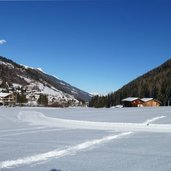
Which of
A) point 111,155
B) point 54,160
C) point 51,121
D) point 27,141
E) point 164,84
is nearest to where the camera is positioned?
point 54,160

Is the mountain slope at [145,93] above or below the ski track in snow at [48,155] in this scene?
above

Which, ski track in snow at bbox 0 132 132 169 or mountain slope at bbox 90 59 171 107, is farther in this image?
mountain slope at bbox 90 59 171 107

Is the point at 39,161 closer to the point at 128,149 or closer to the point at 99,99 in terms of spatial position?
the point at 128,149

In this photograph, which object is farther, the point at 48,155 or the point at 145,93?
the point at 145,93

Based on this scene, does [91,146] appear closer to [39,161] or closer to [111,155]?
[111,155]

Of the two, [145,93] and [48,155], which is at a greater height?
[145,93]

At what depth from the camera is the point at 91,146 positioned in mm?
11719

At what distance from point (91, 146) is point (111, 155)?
1.75 metres

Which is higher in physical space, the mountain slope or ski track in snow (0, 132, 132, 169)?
the mountain slope

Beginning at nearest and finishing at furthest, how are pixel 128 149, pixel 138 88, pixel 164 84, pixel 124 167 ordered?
1. pixel 124 167
2. pixel 128 149
3. pixel 164 84
4. pixel 138 88

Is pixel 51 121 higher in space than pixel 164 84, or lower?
lower

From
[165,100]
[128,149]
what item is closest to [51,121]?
[128,149]

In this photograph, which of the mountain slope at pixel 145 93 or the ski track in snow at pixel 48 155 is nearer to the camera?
the ski track in snow at pixel 48 155

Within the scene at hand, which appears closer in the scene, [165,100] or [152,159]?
[152,159]
